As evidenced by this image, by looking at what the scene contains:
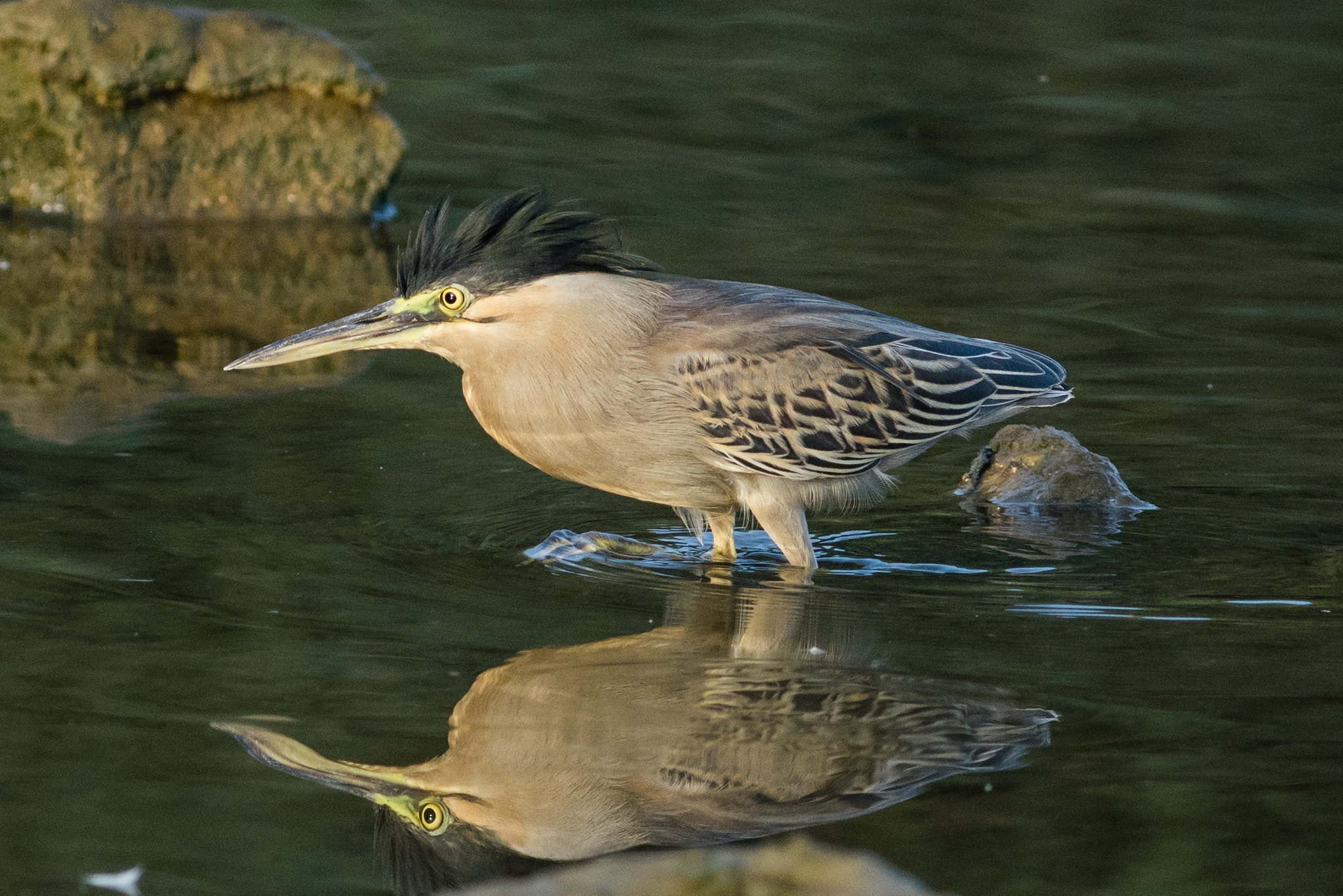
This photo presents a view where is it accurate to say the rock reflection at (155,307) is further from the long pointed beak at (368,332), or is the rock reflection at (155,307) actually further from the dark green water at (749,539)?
the long pointed beak at (368,332)

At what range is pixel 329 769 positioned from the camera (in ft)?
15.4

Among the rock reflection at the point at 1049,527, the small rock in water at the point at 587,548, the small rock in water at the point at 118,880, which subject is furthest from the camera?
the rock reflection at the point at 1049,527

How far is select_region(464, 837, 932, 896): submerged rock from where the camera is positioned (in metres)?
3.65

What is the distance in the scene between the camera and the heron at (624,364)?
6.62 m

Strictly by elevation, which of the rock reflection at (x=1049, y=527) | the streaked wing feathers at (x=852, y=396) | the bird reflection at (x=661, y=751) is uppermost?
the streaked wing feathers at (x=852, y=396)

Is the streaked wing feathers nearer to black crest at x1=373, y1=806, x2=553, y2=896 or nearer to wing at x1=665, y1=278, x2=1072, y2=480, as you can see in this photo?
wing at x1=665, y1=278, x2=1072, y2=480

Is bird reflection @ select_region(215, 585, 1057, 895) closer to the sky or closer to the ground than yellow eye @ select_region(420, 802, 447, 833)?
closer to the sky

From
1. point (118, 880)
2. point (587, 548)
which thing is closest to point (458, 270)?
point (587, 548)

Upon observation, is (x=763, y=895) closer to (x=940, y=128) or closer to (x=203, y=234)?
(x=203, y=234)

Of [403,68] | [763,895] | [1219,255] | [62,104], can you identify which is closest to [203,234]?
[62,104]

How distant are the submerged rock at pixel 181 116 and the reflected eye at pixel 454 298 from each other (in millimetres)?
6422

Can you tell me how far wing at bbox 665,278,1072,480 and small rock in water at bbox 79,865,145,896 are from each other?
3138 millimetres

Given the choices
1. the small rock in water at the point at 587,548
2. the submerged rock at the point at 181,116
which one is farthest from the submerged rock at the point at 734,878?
the submerged rock at the point at 181,116

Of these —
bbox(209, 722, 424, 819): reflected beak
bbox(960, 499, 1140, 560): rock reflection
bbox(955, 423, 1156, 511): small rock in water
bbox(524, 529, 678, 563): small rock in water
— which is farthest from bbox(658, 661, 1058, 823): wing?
bbox(955, 423, 1156, 511): small rock in water
